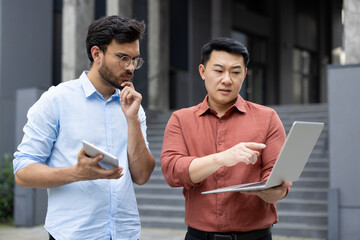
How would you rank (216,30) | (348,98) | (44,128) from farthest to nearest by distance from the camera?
(216,30) < (348,98) < (44,128)

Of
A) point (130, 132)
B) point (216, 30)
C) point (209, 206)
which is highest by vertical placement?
point (216, 30)

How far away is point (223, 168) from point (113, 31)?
88 cm

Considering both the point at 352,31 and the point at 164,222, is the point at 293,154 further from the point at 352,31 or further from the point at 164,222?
the point at 164,222

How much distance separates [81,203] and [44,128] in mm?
406

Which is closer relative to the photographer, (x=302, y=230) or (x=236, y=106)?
(x=236, y=106)

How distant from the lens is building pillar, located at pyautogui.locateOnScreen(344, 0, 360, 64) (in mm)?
7078

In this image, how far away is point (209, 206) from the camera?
2340 millimetres

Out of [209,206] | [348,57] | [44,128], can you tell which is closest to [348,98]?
[348,57]

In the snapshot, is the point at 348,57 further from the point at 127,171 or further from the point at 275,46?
the point at 275,46

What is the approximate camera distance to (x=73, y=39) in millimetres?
9617

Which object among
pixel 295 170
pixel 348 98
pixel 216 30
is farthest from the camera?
pixel 216 30

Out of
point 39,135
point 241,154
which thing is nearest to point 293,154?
point 241,154

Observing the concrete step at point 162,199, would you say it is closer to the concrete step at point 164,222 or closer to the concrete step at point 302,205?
the concrete step at point 164,222

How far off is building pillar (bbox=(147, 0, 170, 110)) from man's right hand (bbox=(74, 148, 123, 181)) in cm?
1111
